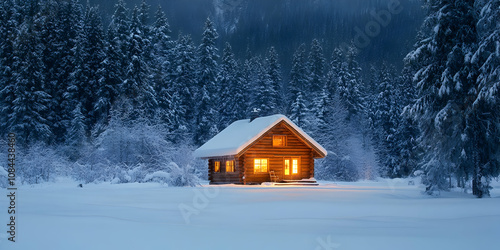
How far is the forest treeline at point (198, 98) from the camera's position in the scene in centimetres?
2373

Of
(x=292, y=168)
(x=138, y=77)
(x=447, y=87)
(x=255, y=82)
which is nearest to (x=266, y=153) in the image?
(x=292, y=168)

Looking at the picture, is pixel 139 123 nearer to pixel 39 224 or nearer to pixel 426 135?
pixel 426 135

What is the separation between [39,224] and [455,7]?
73.3ft

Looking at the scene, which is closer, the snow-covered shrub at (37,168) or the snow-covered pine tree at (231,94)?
the snow-covered shrub at (37,168)

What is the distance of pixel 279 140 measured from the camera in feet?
130

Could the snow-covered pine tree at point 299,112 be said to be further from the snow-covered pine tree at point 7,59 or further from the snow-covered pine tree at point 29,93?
the snow-covered pine tree at point 7,59

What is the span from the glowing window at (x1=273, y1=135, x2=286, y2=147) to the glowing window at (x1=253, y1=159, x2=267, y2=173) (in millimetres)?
1772

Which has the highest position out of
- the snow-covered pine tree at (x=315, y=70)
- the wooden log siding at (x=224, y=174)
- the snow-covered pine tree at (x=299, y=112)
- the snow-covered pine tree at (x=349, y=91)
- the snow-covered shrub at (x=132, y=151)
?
the snow-covered pine tree at (x=315, y=70)

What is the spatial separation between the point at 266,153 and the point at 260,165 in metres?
1.16

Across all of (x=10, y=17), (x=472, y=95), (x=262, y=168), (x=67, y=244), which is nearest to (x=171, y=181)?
(x=262, y=168)

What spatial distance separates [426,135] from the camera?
2553cm

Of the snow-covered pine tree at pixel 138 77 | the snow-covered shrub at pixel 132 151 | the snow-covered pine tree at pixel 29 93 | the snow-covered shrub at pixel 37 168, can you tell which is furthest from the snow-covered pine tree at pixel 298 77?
the snow-covered shrub at pixel 37 168

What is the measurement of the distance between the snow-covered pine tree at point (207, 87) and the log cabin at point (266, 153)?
63.9 ft

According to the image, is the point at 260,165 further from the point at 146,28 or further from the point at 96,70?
the point at 146,28
